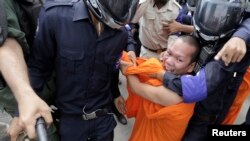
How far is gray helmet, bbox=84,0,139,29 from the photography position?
1.39 m

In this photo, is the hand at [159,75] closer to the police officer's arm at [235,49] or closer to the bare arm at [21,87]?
the police officer's arm at [235,49]

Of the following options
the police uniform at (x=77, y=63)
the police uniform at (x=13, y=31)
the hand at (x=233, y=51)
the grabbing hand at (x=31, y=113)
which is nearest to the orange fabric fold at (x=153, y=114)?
the police uniform at (x=77, y=63)

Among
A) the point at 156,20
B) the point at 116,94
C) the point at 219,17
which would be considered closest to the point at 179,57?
the point at 219,17

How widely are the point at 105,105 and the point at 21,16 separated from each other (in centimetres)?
73

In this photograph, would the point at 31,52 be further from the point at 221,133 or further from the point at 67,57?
the point at 221,133

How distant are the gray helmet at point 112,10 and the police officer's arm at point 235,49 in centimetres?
52

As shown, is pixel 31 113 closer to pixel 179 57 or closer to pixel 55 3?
pixel 55 3

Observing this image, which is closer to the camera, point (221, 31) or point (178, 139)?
point (221, 31)

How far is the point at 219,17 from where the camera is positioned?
166cm

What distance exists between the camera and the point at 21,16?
1.44 m

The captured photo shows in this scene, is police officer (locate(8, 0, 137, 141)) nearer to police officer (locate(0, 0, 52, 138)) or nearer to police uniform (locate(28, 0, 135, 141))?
police uniform (locate(28, 0, 135, 141))

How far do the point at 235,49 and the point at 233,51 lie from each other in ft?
0.05

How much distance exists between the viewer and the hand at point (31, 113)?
907 millimetres

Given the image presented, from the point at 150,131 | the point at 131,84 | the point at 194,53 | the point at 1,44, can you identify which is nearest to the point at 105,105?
the point at 131,84
